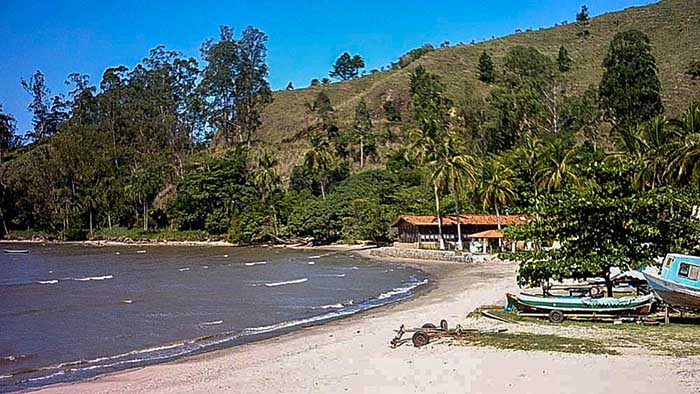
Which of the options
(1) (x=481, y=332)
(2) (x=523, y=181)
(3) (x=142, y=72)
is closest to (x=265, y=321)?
(1) (x=481, y=332)

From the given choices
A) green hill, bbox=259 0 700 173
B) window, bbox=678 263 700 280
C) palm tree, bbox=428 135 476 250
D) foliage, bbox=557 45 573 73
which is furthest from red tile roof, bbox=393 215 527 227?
foliage, bbox=557 45 573 73

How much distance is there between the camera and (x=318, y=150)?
8956cm

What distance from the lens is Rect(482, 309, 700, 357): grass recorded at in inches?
625

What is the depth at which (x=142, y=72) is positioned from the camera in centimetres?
12119

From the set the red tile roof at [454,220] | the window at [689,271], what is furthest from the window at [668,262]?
the red tile roof at [454,220]

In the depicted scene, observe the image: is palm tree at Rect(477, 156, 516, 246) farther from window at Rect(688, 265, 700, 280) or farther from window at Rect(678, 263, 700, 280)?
window at Rect(688, 265, 700, 280)

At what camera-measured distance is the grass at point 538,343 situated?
16280 millimetres

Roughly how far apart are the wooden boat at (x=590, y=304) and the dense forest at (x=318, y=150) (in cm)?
1417

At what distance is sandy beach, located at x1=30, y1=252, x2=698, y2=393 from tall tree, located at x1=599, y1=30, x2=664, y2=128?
177ft

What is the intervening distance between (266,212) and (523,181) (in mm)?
33983

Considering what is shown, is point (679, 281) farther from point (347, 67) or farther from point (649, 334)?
point (347, 67)

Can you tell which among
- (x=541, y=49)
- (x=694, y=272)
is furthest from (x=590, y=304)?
(x=541, y=49)

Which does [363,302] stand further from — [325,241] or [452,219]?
[325,241]

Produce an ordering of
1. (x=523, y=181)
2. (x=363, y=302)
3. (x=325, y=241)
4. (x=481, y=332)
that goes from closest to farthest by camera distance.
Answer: (x=481, y=332) < (x=363, y=302) < (x=523, y=181) < (x=325, y=241)
